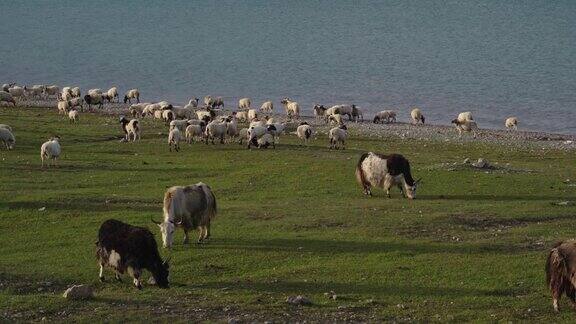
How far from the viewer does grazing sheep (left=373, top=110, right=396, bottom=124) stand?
55781 millimetres

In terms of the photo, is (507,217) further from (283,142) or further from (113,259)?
(283,142)

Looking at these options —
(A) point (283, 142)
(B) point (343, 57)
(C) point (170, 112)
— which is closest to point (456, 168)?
(A) point (283, 142)

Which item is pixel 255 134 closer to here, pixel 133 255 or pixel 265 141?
pixel 265 141

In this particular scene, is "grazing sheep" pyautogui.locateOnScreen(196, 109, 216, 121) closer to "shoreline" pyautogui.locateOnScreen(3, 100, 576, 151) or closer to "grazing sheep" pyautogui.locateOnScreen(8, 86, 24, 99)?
"shoreline" pyautogui.locateOnScreen(3, 100, 576, 151)

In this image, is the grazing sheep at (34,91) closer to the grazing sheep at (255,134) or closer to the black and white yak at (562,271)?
the grazing sheep at (255,134)

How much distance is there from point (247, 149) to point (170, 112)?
36.5ft

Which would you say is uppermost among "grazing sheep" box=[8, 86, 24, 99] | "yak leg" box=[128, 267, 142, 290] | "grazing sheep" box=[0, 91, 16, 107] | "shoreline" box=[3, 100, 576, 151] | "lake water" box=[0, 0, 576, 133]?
"lake water" box=[0, 0, 576, 133]

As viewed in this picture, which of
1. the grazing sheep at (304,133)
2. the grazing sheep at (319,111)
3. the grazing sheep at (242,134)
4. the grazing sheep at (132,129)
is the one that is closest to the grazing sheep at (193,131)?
the grazing sheep at (242,134)

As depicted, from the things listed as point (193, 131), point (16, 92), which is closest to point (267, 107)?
point (16, 92)

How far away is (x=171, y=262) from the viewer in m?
19.5

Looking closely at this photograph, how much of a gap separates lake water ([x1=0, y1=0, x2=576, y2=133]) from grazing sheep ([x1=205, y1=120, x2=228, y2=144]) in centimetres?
2370

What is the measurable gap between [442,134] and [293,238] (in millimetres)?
28802

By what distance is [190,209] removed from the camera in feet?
69.8

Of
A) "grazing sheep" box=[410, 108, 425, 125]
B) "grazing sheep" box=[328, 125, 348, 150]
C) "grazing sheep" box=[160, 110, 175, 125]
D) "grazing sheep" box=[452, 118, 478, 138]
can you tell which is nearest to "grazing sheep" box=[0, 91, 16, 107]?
"grazing sheep" box=[160, 110, 175, 125]
